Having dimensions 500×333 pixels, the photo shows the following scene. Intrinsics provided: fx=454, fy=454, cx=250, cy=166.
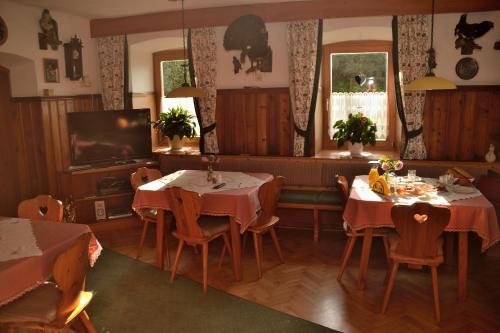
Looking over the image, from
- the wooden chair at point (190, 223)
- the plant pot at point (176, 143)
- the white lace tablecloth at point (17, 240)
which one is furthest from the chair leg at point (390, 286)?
the plant pot at point (176, 143)

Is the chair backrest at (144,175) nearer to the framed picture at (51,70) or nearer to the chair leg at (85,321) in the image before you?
the framed picture at (51,70)

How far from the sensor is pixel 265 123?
5875 millimetres

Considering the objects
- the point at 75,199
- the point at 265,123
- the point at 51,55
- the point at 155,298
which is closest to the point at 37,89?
the point at 51,55

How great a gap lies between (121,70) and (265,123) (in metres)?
2.27

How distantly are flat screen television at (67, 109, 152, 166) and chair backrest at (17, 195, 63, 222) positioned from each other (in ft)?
7.48

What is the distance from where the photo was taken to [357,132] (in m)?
5.42

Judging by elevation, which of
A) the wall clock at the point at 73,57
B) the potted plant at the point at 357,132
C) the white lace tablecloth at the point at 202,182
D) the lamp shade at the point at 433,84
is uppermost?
the wall clock at the point at 73,57

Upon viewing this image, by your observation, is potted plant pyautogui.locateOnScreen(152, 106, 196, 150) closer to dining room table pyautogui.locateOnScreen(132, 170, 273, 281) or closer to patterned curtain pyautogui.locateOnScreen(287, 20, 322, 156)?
dining room table pyautogui.locateOnScreen(132, 170, 273, 281)

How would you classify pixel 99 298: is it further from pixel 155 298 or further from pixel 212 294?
pixel 212 294

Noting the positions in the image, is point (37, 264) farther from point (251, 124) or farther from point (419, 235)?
point (251, 124)

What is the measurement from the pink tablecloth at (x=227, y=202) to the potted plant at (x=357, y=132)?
163cm

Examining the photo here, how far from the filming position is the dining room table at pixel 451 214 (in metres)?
3.58

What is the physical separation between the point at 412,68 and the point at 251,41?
1970 millimetres

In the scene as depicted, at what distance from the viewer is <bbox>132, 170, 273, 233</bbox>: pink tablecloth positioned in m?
4.11
